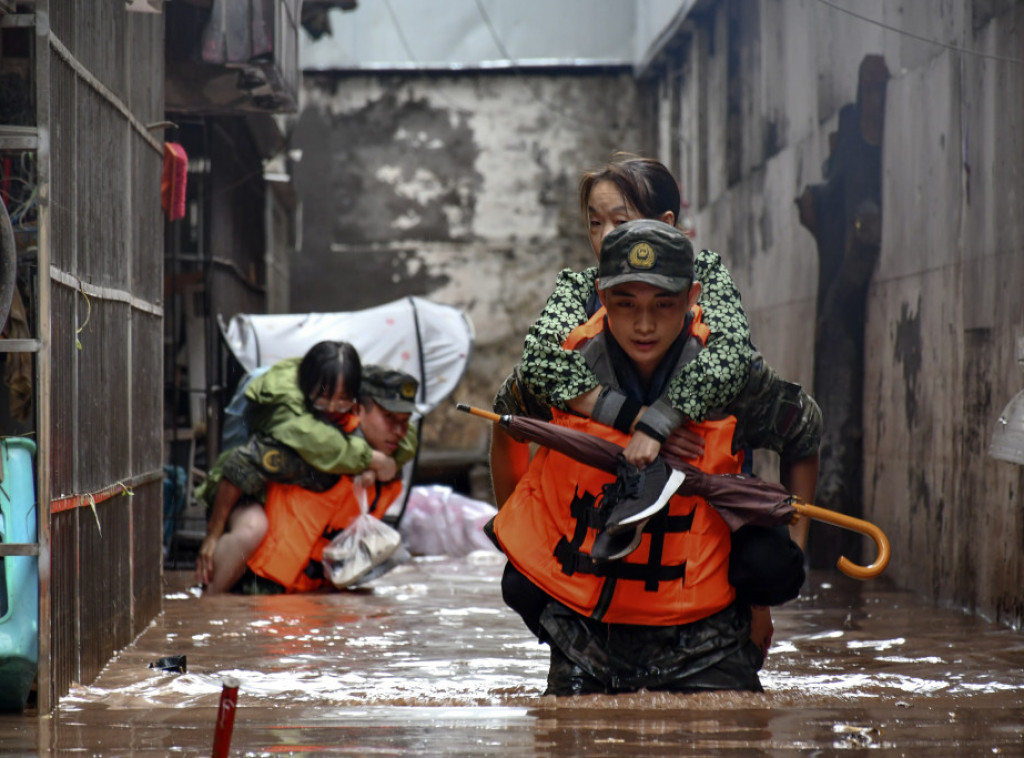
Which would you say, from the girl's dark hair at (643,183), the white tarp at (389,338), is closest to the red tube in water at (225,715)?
the girl's dark hair at (643,183)

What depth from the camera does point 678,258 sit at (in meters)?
3.80

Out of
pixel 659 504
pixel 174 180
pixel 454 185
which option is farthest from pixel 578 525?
pixel 454 185

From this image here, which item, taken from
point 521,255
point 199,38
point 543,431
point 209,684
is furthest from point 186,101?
point 521,255

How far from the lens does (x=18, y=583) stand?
4.10 m

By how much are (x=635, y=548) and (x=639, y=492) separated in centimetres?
18

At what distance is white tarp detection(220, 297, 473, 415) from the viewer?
10.0 meters

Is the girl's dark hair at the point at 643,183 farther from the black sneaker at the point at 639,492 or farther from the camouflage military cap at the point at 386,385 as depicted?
the camouflage military cap at the point at 386,385

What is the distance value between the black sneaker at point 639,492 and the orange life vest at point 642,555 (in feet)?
0.39

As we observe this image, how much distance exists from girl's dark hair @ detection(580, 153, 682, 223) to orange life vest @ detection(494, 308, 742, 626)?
48 cm

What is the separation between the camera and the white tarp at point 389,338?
1004cm

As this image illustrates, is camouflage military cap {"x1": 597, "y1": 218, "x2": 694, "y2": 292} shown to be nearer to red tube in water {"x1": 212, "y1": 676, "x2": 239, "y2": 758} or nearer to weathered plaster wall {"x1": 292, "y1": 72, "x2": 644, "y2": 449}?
red tube in water {"x1": 212, "y1": 676, "x2": 239, "y2": 758}

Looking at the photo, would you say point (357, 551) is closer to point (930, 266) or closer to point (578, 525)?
point (930, 266)

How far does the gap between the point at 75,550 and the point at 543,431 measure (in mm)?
1788

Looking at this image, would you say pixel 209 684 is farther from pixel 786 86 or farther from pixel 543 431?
pixel 786 86
